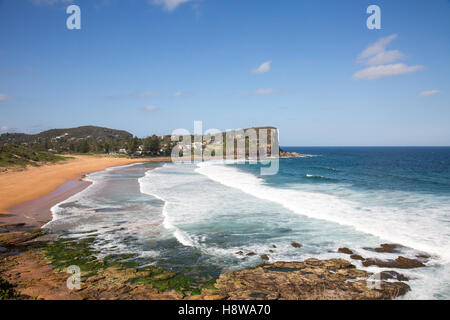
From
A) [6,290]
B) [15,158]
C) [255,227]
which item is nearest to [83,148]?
[15,158]

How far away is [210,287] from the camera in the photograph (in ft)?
25.9

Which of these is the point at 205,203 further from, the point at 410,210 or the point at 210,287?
the point at 410,210

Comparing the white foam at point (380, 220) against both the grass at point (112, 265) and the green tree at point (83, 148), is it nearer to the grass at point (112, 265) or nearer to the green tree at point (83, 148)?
the grass at point (112, 265)

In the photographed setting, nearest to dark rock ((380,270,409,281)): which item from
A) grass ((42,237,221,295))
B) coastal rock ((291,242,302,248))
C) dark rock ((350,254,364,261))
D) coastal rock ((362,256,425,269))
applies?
coastal rock ((362,256,425,269))

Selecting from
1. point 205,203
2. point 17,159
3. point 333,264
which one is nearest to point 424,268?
point 333,264

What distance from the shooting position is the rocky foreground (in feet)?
24.2

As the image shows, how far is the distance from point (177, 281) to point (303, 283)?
396 centimetres

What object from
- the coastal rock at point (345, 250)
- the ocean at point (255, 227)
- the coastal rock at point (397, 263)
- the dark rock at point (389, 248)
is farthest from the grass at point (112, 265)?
the dark rock at point (389, 248)

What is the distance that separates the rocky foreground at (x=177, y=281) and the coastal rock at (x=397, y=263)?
3.2 inches

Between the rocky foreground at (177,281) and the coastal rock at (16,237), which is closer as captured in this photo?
the rocky foreground at (177,281)

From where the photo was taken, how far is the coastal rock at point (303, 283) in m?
7.45
